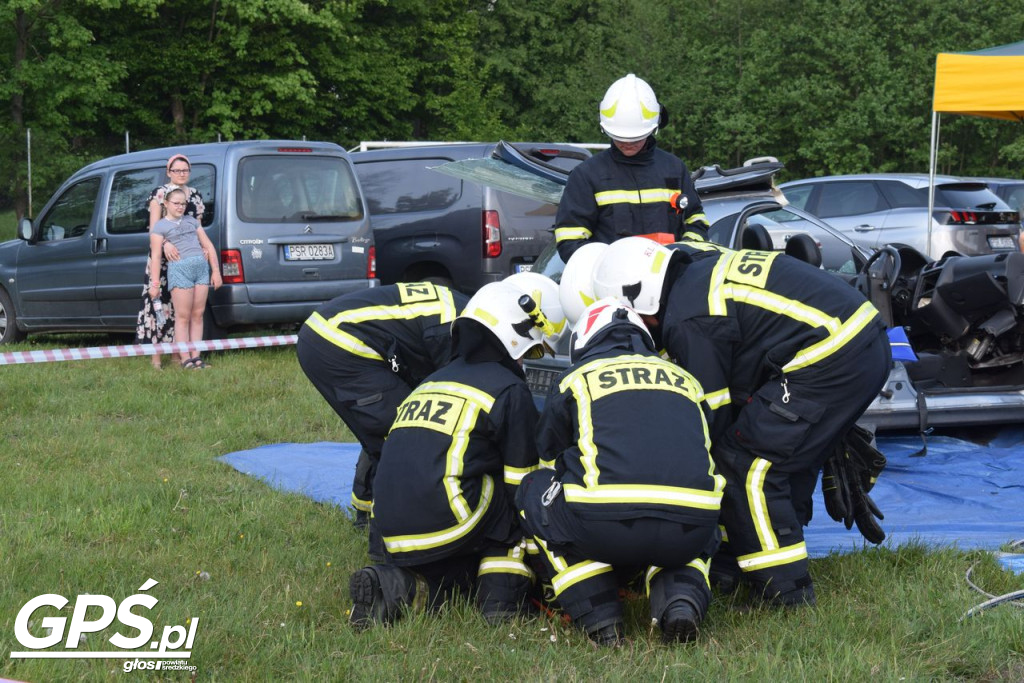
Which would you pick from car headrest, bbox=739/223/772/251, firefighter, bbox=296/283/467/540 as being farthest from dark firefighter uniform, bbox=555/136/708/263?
firefighter, bbox=296/283/467/540

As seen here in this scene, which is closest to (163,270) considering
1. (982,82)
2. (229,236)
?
(229,236)

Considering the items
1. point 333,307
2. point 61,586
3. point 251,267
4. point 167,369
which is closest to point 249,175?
point 251,267

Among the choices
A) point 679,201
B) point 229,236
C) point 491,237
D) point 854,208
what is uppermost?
point 679,201

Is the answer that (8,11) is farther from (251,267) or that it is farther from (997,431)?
(997,431)

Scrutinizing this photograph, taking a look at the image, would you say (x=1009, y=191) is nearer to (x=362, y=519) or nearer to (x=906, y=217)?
(x=906, y=217)

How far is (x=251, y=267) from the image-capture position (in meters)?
10.0

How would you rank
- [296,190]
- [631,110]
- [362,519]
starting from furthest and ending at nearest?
1. [296,190]
2. [631,110]
3. [362,519]

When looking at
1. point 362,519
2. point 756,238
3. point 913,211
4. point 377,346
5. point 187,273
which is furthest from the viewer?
point 913,211

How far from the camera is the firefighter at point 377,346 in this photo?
4.93 metres

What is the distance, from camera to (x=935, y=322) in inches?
271

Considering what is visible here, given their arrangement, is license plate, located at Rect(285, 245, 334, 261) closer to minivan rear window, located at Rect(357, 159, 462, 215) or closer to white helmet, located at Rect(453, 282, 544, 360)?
minivan rear window, located at Rect(357, 159, 462, 215)

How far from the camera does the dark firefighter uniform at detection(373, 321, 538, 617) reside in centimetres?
412

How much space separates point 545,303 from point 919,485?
8.75ft

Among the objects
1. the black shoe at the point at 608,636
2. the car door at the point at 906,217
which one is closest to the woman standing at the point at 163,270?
the black shoe at the point at 608,636
